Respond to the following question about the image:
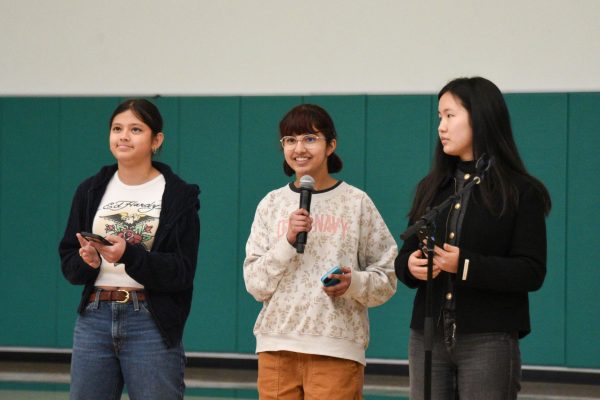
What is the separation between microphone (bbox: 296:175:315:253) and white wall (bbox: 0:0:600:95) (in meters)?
4.51

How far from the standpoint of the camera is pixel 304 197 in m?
2.83

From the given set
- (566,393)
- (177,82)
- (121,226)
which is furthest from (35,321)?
(121,226)

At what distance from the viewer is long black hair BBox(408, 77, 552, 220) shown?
2547 millimetres

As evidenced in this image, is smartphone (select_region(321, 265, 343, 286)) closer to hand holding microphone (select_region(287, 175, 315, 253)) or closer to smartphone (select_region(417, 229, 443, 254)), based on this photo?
hand holding microphone (select_region(287, 175, 315, 253))

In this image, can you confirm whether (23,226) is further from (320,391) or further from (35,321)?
(320,391)

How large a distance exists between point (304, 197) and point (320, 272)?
30cm

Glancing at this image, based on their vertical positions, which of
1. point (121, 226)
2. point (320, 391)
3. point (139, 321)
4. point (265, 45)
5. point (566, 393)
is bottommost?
point (566, 393)

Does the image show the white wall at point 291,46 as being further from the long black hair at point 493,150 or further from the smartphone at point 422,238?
the smartphone at point 422,238

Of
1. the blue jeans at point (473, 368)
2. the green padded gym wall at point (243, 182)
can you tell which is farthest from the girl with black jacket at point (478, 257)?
the green padded gym wall at point (243, 182)

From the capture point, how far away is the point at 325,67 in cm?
743

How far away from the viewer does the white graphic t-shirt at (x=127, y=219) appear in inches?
113

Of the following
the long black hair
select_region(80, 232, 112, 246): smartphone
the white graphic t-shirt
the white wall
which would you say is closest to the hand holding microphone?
the long black hair

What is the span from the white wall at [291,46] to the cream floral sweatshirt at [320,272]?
4349 mm

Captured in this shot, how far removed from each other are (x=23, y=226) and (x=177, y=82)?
1.86 m
